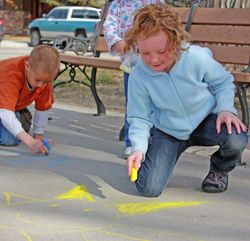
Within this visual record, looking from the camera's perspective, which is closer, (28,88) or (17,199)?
(17,199)

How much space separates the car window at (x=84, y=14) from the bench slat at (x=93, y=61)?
18.7 m

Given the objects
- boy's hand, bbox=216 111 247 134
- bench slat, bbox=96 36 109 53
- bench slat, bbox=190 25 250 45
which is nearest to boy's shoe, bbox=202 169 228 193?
boy's hand, bbox=216 111 247 134

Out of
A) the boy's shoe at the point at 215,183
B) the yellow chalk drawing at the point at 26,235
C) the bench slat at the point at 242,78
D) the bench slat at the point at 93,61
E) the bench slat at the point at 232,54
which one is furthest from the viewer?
the bench slat at the point at 93,61

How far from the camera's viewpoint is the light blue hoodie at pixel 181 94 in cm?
327

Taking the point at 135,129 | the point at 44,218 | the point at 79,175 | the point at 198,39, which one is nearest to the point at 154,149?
the point at 135,129

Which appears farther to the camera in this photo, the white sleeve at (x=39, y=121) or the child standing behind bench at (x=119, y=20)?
the white sleeve at (x=39, y=121)

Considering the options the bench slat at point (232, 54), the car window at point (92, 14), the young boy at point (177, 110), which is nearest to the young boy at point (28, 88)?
the young boy at point (177, 110)

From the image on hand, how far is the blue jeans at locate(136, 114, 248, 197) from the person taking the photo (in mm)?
3279

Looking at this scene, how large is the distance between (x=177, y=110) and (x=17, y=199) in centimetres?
98

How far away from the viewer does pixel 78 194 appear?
10.9ft

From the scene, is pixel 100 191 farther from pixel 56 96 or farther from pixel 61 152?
pixel 56 96

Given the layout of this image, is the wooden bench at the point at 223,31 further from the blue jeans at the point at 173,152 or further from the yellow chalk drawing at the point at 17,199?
the yellow chalk drawing at the point at 17,199

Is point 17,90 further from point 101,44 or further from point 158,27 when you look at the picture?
point 101,44

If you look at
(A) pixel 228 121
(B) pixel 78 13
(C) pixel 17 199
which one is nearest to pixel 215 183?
(A) pixel 228 121
